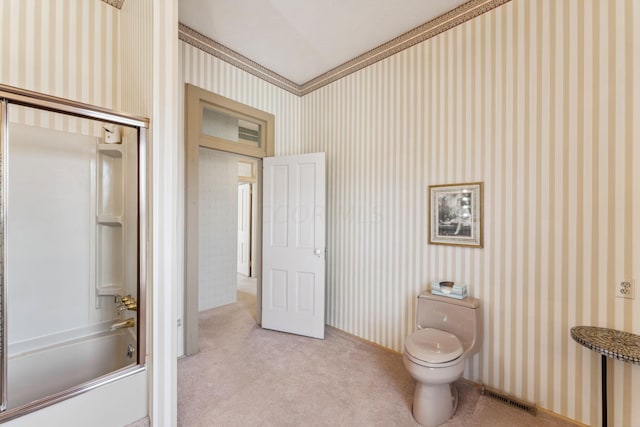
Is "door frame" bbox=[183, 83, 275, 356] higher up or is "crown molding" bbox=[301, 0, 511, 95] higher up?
"crown molding" bbox=[301, 0, 511, 95]

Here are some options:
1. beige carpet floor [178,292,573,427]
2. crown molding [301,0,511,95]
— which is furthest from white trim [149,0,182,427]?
crown molding [301,0,511,95]

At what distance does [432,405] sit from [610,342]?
3.41 feet

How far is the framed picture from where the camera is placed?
2133 mm

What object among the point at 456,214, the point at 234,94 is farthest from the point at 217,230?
the point at 456,214

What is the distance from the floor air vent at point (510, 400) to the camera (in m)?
1.83

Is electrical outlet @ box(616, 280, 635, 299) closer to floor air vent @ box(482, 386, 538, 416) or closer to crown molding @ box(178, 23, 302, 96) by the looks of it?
floor air vent @ box(482, 386, 538, 416)

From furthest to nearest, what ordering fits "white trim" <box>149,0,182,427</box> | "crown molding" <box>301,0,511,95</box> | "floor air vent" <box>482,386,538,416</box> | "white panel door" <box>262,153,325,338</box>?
"white panel door" <box>262,153,325,338</box> < "crown molding" <box>301,0,511,95</box> < "floor air vent" <box>482,386,538,416</box> < "white trim" <box>149,0,182,427</box>

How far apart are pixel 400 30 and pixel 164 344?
3.14 m

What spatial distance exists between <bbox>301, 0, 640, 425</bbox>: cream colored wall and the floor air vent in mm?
56

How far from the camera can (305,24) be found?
7.98 ft

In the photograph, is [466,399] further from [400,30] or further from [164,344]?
[400,30]

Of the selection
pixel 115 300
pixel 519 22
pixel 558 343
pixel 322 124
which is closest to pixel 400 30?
pixel 519 22

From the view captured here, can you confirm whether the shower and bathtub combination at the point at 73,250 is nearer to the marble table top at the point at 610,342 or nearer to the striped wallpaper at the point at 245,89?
the striped wallpaper at the point at 245,89

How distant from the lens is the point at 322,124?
11.0 feet
